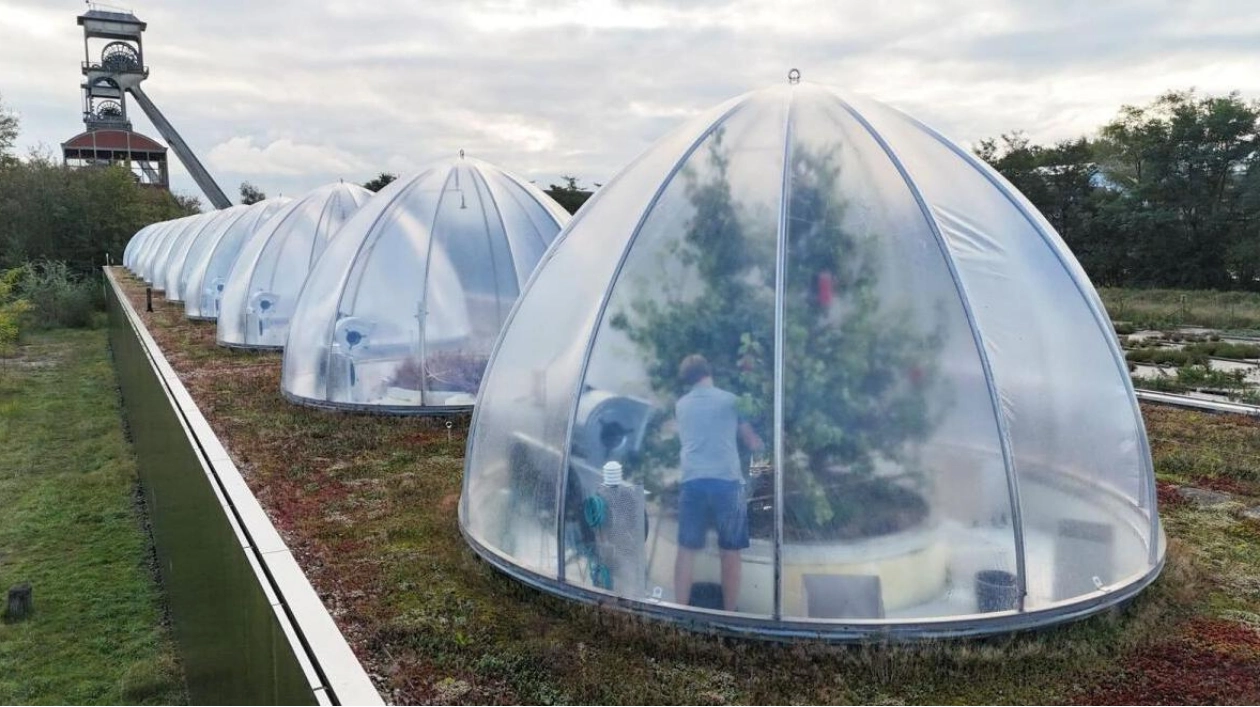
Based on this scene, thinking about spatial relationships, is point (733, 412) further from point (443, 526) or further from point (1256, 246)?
point (1256, 246)

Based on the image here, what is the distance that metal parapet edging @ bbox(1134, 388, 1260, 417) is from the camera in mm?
10070

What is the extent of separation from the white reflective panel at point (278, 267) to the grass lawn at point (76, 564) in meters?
2.75

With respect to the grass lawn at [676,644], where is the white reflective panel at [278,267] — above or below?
above

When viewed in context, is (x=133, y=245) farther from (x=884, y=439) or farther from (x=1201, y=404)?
(x=884, y=439)

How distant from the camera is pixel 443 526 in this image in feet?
20.0

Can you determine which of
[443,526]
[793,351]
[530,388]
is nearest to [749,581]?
[793,351]

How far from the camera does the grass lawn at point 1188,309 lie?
86.6 ft

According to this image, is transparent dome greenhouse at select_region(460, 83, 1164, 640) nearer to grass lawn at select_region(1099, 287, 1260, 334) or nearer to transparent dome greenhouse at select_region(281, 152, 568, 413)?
transparent dome greenhouse at select_region(281, 152, 568, 413)

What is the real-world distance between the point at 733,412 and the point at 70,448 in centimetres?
1408

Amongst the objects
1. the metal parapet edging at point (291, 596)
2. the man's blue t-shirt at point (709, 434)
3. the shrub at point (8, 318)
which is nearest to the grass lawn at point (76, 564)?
the metal parapet edging at point (291, 596)

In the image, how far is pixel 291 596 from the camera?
4574 millimetres

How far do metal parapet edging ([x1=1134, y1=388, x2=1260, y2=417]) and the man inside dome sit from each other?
8.38m

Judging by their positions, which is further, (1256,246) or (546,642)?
(1256,246)

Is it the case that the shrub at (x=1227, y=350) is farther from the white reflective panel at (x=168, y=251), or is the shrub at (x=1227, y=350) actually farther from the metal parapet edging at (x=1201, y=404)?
the white reflective panel at (x=168, y=251)
